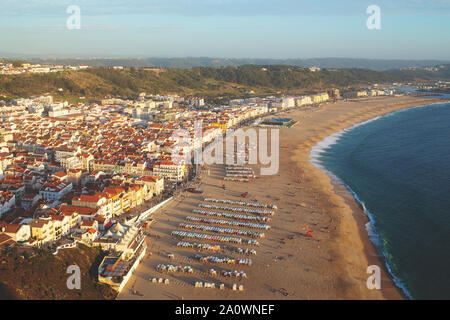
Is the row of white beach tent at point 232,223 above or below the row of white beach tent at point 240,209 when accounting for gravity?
below

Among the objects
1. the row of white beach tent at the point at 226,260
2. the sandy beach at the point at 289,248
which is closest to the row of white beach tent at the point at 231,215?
the sandy beach at the point at 289,248

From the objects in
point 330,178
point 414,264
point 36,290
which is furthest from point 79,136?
point 414,264

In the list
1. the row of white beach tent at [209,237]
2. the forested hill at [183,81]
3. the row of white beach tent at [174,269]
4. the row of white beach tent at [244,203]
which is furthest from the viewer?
the forested hill at [183,81]

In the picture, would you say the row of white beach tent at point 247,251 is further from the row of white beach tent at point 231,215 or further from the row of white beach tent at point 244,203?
the row of white beach tent at point 244,203

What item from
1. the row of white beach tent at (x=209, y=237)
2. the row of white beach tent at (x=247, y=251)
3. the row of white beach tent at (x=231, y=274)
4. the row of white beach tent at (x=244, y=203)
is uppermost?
the row of white beach tent at (x=244, y=203)

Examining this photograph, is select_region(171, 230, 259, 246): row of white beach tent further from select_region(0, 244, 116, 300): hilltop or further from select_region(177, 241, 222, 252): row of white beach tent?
select_region(0, 244, 116, 300): hilltop
